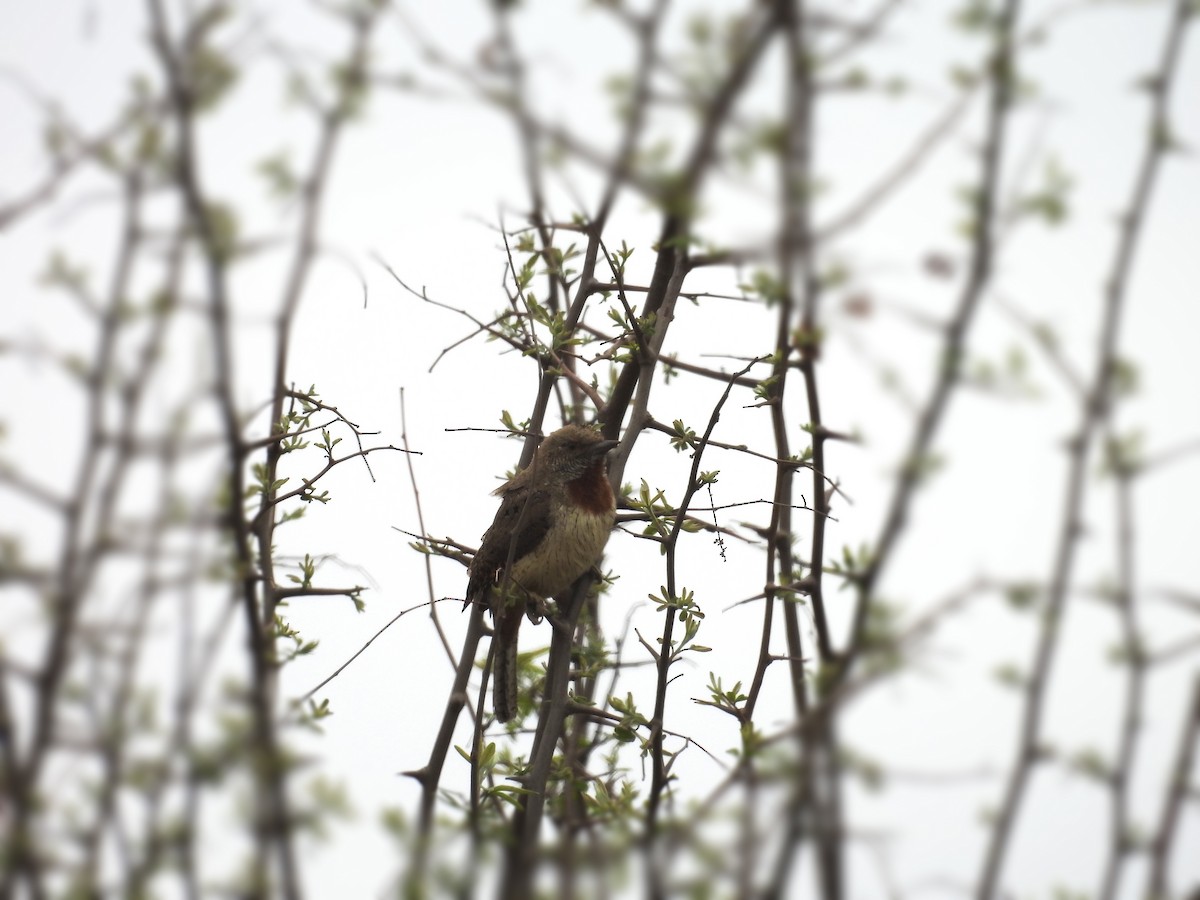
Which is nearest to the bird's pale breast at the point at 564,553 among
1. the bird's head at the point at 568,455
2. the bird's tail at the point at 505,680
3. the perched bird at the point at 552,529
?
the perched bird at the point at 552,529

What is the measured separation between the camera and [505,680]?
16.4ft

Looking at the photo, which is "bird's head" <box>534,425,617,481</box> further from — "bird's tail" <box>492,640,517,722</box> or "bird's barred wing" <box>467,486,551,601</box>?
"bird's tail" <box>492,640,517,722</box>

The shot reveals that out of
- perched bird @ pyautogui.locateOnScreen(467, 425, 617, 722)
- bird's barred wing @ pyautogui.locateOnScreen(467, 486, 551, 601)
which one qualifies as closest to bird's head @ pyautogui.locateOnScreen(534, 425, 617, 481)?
perched bird @ pyautogui.locateOnScreen(467, 425, 617, 722)

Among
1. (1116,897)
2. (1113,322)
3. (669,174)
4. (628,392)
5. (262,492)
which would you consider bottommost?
(1116,897)

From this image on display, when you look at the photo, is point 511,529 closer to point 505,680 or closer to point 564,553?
point 564,553

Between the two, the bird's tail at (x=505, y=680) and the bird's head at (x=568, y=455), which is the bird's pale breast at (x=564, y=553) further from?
the bird's tail at (x=505, y=680)

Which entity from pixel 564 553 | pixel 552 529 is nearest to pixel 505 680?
pixel 564 553

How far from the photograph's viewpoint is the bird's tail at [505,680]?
4809mm

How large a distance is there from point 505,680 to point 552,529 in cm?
81

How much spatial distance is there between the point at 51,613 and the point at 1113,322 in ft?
4.61

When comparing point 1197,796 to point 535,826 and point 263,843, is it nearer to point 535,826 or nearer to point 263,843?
point 263,843

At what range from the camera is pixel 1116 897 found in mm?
1472

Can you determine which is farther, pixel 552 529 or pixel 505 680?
pixel 552 529

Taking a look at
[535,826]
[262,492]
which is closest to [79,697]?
[535,826]
